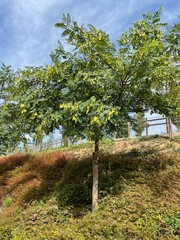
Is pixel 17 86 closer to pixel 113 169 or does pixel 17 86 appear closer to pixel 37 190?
pixel 37 190

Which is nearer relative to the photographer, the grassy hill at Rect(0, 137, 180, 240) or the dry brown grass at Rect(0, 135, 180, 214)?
the grassy hill at Rect(0, 137, 180, 240)

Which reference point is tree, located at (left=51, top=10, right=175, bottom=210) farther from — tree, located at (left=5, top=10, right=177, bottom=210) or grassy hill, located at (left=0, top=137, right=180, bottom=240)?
grassy hill, located at (left=0, top=137, right=180, bottom=240)

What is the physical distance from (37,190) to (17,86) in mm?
3458

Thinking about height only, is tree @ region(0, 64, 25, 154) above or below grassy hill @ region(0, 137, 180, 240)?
above

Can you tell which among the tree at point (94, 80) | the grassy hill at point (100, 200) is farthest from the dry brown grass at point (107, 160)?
the tree at point (94, 80)

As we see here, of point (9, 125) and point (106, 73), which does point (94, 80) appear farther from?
point (9, 125)

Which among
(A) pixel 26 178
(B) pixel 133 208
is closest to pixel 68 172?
(A) pixel 26 178

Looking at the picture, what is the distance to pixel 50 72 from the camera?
510 cm

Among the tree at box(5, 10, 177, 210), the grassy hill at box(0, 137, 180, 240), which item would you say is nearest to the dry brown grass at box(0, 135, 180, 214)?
the grassy hill at box(0, 137, 180, 240)

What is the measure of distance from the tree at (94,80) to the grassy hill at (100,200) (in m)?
0.82

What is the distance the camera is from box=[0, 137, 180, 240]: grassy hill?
4.57m

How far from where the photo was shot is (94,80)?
4.88 metres

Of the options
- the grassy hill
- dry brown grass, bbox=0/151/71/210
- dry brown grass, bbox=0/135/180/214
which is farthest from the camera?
dry brown grass, bbox=0/151/71/210

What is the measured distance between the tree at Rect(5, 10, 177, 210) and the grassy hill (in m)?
0.82
